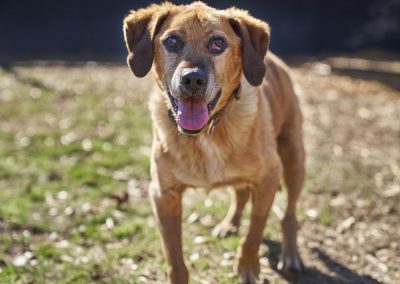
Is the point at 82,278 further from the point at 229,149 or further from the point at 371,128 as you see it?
the point at 371,128

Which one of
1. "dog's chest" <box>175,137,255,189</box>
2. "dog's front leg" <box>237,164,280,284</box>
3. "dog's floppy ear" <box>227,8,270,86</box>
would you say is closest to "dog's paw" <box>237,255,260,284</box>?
"dog's front leg" <box>237,164,280,284</box>

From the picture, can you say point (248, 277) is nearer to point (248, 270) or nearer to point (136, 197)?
point (248, 270)

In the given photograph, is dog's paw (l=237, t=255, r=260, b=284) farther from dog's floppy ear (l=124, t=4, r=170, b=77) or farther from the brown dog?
dog's floppy ear (l=124, t=4, r=170, b=77)

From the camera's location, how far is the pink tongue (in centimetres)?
384

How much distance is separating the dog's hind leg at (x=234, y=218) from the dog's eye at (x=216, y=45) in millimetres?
1709

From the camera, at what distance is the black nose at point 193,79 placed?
12.2ft

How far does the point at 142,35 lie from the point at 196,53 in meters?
0.48

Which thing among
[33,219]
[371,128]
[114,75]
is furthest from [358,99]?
[33,219]

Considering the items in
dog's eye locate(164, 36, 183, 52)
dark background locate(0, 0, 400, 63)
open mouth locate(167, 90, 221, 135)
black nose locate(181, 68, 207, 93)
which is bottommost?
dark background locate(0, 0, 400, 63)

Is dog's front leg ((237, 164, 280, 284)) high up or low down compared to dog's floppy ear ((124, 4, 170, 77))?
down

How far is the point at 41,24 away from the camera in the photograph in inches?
611

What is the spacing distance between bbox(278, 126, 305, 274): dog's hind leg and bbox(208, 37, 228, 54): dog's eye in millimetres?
1370

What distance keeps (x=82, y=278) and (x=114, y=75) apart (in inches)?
302

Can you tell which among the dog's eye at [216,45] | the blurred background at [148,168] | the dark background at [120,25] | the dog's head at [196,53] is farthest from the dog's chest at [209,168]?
the dark background at [120,25]
